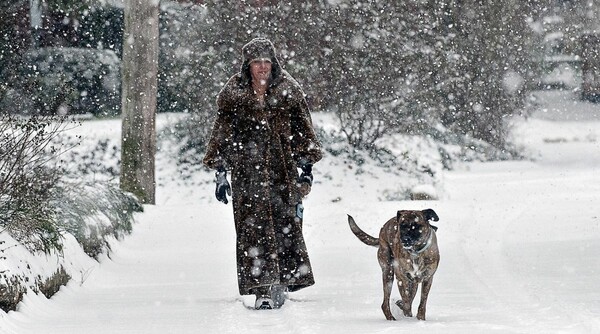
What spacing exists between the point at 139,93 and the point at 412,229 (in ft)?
29.8

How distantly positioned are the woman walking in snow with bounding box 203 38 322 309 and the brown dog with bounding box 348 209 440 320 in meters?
1.13

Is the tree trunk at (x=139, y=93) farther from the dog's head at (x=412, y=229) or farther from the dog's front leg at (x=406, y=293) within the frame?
the dog's head at (x=412, y=229)

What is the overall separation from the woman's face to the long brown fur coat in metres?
0.09

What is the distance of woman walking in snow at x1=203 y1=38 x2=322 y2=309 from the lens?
7955 mm

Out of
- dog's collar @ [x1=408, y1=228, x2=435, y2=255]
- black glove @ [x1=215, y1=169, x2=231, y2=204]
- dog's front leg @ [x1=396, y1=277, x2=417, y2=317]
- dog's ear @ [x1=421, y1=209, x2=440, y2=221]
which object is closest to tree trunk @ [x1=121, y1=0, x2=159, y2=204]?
black glove @ [x1=215, y1=169, x2=231, y2=204]

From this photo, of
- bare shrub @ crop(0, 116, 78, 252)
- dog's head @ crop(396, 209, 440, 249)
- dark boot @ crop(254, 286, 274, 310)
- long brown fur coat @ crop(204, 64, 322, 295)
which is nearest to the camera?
dog's head @ crop(396, 209, 440, 249)

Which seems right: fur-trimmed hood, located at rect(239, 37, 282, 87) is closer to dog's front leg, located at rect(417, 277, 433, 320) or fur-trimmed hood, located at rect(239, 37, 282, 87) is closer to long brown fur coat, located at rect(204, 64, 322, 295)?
long brown fur coat, located at rect(204, 64, 322, 295)

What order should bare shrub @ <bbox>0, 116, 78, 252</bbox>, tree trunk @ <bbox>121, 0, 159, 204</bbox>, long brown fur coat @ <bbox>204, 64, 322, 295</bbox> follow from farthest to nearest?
1. tree trunk @ <bbox>121, 0, 159, 204</bbox>
2. long brown fur coat @ <bbox>204, 64, 322, 295</bbox>
3. bare shrub @ <bbox>0, 116, 78, 252</bbox>

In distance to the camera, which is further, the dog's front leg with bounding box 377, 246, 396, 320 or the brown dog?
the dog's front leg with bounding box 377, 246, 396, 320

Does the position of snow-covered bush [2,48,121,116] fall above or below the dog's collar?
above

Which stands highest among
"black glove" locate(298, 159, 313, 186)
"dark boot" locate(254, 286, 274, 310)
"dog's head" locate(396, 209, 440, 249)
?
"black glove" locate(298, 159, 313, 186)

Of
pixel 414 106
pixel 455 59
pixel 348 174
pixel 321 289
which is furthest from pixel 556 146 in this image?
pixel 321 289

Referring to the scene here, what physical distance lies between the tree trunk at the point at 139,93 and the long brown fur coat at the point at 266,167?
23.7 ft

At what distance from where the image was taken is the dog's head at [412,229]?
658 centimetres
